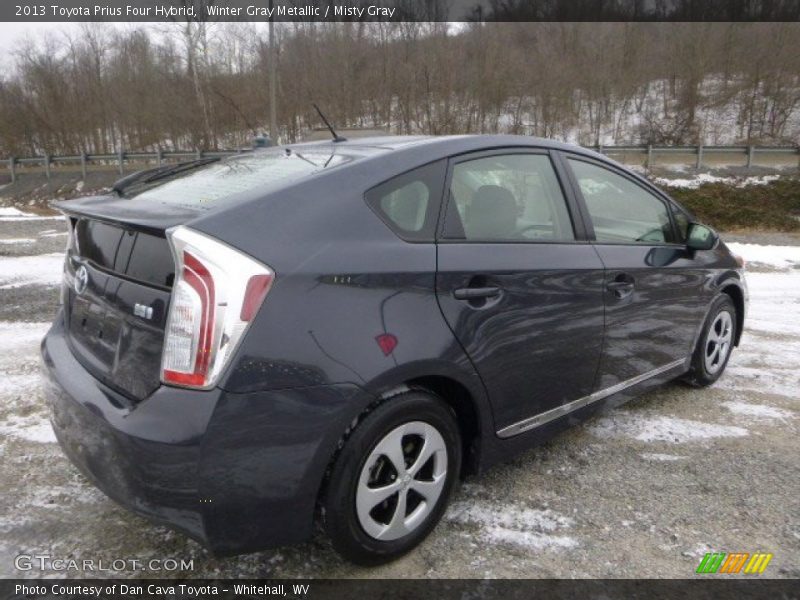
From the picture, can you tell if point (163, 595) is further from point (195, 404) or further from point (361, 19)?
point (361, 19)

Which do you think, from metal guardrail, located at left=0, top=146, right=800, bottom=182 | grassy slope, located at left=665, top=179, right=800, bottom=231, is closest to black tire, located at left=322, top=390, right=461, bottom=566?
metal guardrail, located at left=0, top=146, right=800, bottom=182

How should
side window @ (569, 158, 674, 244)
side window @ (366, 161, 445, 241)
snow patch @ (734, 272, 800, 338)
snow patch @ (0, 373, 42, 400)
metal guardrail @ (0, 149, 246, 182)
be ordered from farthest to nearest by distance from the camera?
metal guardrail @ (0, 149, 246, 182) < snow patch @ (734, 272, 800, 338) < snow patch @ (0, 373, 42, 400) < side window @ (569, 158, 674, 244) < side window @ (366, 161, 445, 241)

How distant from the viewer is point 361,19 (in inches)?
1196

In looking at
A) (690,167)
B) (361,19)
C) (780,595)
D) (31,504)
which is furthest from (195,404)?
(361,19)

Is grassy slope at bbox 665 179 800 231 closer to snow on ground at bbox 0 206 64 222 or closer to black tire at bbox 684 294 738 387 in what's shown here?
black tire at bbox 684 294 738 387

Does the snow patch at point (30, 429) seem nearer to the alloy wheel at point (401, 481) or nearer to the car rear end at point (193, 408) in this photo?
the car rear end at point (193, 408)

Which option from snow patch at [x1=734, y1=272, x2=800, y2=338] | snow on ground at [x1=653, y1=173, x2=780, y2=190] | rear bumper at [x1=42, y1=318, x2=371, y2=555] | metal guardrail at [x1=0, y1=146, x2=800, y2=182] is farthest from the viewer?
metal guardrail at [x1=0, y1=146, x2=800, y2=182]

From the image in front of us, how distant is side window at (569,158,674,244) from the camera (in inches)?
120

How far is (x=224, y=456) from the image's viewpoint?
5.81ft

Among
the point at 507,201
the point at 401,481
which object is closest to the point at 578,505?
the point at 401,481

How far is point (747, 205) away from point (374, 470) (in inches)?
737

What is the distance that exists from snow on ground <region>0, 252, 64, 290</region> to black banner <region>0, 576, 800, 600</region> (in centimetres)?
568

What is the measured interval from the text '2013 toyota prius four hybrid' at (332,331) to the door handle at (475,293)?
1 centimetres

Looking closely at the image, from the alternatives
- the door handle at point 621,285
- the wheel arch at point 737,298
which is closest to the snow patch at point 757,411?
the wheel arch at point 737,298
